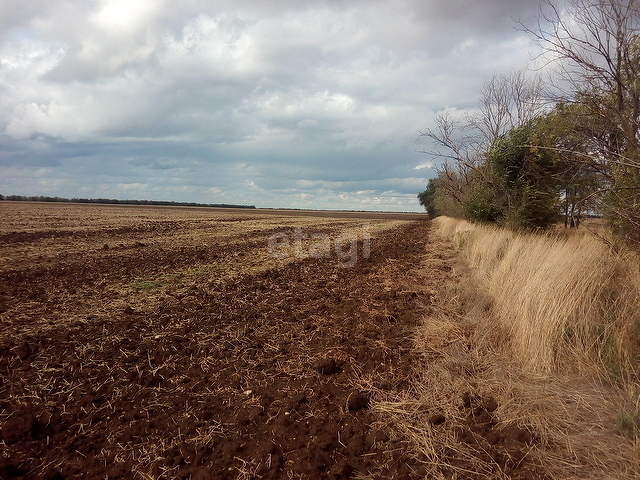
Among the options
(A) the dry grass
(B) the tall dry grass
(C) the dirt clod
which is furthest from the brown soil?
(B) the tall dry grass

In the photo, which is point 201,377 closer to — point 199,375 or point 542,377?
point 199,375

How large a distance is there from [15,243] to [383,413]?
1640 cm

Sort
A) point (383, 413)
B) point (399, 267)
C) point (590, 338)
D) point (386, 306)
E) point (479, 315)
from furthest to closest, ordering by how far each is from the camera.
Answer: point (399, 267)
point (386, 306)
point (479, 315)
point (590, 338)
point (383, 413)

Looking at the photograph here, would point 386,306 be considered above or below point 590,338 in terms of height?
below

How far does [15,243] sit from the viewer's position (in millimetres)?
14102

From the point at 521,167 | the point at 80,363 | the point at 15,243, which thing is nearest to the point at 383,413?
the point at 80,363

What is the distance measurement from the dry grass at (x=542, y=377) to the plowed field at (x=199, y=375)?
0.35 metres

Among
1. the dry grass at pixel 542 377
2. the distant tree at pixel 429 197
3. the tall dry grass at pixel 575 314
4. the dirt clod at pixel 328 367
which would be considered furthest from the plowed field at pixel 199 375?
the distant tree at pixel 429 197

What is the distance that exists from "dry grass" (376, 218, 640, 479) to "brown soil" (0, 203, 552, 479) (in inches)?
8.0

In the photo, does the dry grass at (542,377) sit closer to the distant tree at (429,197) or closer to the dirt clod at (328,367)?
the dirt clod at (328,367)

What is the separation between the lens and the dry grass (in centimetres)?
258

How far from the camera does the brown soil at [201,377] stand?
279 centimetres

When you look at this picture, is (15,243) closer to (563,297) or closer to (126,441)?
(126,441)

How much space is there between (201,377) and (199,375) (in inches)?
2.5
